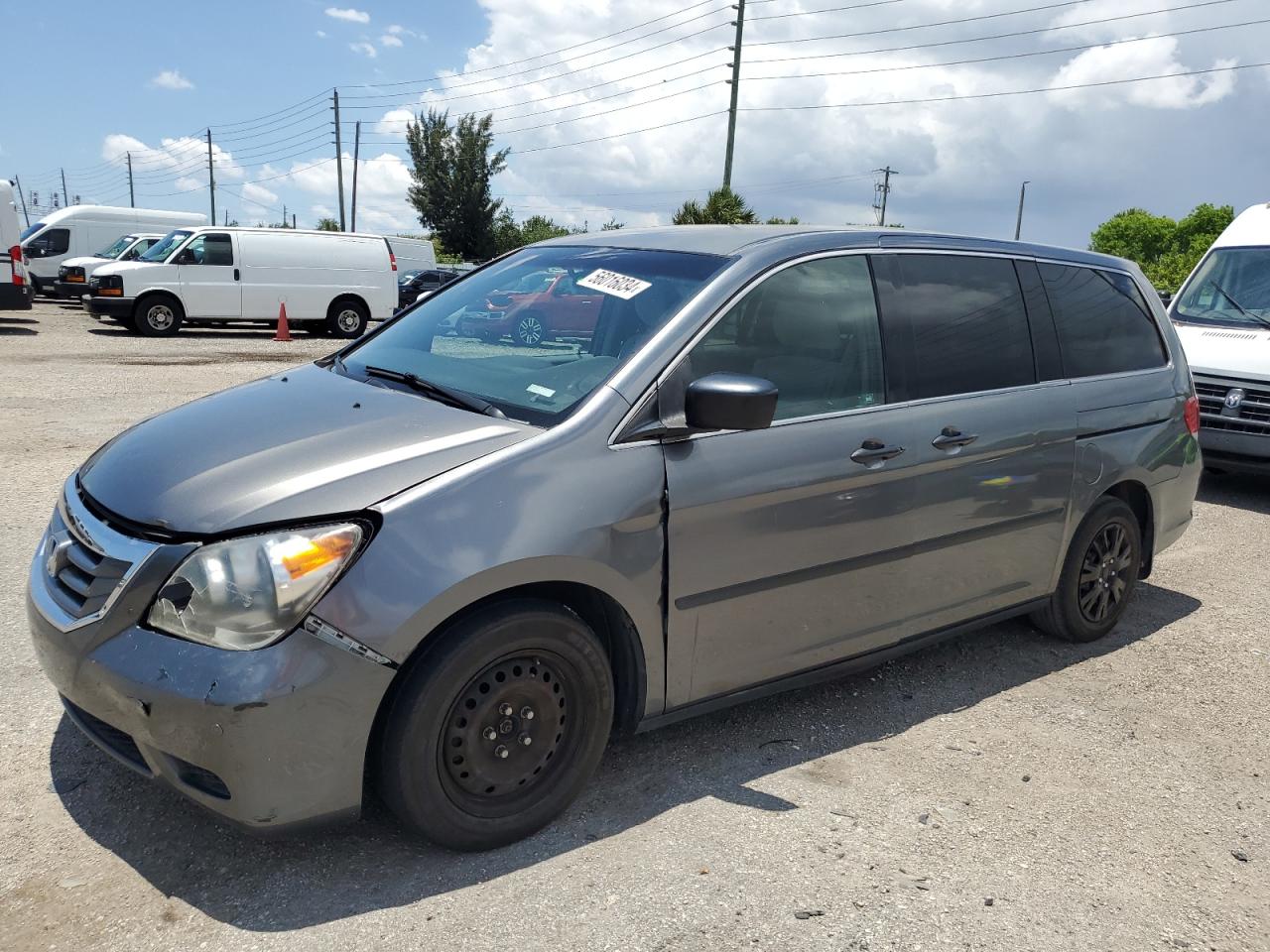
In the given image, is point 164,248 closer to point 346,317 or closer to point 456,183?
point 346,317

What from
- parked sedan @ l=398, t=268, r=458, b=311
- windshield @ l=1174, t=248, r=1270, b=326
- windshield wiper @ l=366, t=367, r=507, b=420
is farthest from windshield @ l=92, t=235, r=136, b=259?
windshield wiper @ l=366, t=367, r=507, b=420

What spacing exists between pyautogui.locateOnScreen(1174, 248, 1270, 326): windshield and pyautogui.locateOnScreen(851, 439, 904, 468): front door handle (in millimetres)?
6465

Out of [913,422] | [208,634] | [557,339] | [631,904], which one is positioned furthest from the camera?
[913,422]

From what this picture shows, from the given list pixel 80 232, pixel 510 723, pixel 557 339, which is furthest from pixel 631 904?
pixel 80 232

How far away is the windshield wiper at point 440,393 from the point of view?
126 inches

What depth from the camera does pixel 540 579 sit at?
287 centimetres

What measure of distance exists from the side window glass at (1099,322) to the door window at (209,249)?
57.9 feet

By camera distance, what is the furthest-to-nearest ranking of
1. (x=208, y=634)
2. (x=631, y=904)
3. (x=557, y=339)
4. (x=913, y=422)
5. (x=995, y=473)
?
1. (x=995, y=473)
2. (x=913, y=422)
3. (x=557, y=339)
4. (x=631, y=904)
5. (x=208, y=634)

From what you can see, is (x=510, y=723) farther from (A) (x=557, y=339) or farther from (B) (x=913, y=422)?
(B) (x=913, y=422)

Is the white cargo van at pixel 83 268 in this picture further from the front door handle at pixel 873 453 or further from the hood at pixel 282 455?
the front door handle at pixel 873 453

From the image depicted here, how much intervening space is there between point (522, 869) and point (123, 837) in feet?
3.69

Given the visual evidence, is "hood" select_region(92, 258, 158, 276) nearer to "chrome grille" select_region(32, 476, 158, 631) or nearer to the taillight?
"chrome grille" select_region(32, 476, 158, 631)

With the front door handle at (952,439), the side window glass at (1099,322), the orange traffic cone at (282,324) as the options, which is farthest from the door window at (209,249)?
the front door handle at (952,439)

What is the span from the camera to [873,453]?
3646mm
